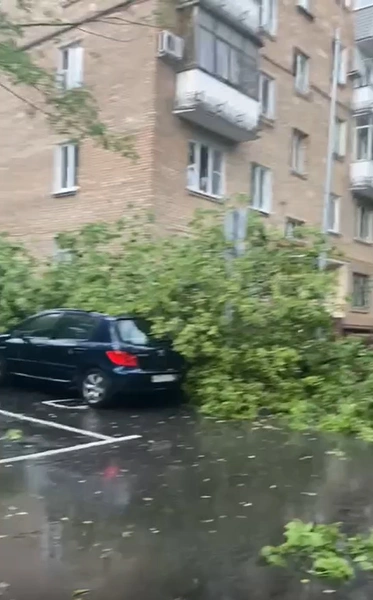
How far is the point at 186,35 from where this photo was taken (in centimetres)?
1845

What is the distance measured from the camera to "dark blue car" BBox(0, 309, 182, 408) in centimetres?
1169

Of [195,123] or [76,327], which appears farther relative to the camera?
[195,123]

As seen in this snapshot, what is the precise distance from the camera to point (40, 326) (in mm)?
13289

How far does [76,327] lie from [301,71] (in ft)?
49.7

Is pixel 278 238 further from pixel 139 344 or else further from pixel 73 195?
pixel 73 195

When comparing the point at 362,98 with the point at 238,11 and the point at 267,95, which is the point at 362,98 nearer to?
the point at 267,95

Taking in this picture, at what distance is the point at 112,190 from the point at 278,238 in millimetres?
7294

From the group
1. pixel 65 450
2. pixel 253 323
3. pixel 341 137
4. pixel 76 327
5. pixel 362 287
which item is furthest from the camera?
pixel 362 287

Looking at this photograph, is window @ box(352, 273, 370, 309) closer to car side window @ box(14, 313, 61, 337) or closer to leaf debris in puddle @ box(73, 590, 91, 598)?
car side window @ box(14, 313, 61, 337)

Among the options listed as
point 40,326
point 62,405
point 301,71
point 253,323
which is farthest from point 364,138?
point 62,405

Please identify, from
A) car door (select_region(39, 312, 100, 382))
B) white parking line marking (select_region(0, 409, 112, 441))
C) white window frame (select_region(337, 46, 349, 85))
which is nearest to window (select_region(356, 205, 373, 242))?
white window frame (select_region(337, 46, 349, 85))

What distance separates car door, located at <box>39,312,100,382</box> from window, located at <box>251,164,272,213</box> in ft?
34.8

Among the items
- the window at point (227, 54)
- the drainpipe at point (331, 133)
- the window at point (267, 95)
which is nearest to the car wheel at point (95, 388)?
the window at point (227, 54)

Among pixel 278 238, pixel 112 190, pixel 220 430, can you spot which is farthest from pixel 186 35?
pixel 220 430
